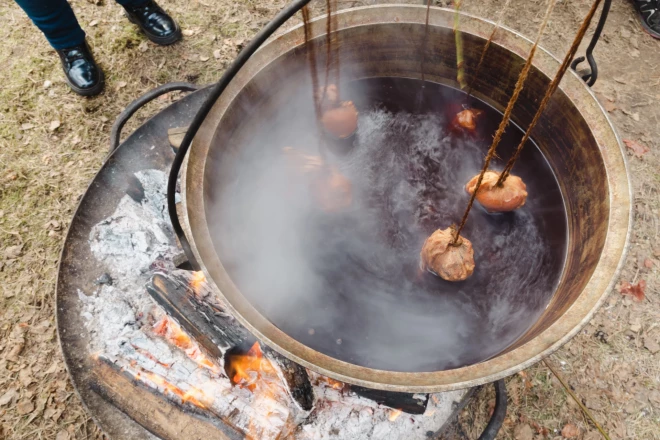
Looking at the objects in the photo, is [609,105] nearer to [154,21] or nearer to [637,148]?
[637,148]

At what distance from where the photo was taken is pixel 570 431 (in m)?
2.83

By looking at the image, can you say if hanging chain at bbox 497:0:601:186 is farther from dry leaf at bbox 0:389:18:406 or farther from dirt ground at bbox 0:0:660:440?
dry leaf at bbox 0:389:18:406

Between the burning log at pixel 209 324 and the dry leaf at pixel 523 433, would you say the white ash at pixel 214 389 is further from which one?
the dry leaf at pixel 523 433

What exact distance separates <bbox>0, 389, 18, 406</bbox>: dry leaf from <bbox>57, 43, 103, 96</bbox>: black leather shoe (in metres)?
2.61

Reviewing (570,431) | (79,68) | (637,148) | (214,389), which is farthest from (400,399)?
(79,68)

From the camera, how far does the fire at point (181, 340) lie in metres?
2.32

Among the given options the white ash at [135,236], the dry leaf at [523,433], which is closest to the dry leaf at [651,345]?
the dry leaf at [523,433]

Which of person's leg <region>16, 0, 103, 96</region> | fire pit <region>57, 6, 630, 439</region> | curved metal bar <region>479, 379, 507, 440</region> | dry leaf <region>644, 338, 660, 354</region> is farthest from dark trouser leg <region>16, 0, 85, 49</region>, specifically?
dry leaf <region>644, 338, 660, 354</region>

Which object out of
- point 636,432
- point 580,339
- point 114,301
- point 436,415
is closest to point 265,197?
point 114,301

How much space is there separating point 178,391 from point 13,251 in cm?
221

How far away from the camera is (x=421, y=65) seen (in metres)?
2.79

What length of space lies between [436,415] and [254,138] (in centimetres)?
191

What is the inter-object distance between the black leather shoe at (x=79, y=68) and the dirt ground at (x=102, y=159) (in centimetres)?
17

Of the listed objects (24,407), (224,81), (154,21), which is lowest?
(24,407)
